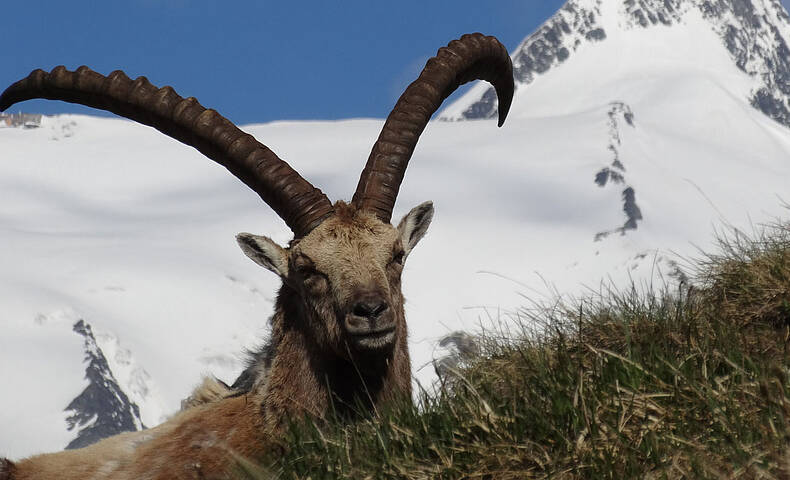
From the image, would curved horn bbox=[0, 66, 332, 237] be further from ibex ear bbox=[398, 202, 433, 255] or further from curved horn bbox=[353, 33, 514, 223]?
ibex ear bbox=[398, 202, 433, 255]

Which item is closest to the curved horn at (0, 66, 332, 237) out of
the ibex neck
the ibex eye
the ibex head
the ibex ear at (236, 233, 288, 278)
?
the ibex head

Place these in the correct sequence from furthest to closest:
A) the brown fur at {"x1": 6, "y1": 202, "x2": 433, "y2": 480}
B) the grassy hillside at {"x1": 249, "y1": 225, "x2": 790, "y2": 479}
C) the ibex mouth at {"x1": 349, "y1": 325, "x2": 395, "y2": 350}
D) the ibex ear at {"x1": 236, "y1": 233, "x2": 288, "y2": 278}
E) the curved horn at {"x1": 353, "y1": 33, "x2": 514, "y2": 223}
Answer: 1. the curved horn at {"x1": 353, "y1": 33, "x2": 514, "y2": 223}
2. the ibex ear at {"x1": 236, "y1": 233, "x2": 288, "y2": 278}
3. the brown fur at {"x1": 6, "y1": 202, "x2": 433, "y2": 480}
4. the ibex mouth at {"x1": 349, "y1": 325, "x2": 395, "y2": 350}
5. the grassy hillside at {"x1": 249, "y1": 225, "x2": 790, "y2": 479}

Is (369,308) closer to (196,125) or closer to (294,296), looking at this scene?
(294,296)

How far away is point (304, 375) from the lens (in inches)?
329

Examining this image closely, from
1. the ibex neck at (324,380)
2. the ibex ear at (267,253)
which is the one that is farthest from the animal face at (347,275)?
the ibex neck at (324,380)

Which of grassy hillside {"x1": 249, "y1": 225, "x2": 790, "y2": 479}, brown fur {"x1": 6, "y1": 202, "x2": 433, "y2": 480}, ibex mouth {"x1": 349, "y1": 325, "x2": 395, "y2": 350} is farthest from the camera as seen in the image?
brown fur {"x1": 6, "y1": 202, "x2": 433, "y2": 480}

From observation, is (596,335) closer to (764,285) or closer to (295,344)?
(764,285)

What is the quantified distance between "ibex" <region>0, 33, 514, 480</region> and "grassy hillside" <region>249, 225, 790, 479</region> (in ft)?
2.17

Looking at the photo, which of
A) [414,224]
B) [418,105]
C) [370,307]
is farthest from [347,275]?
[418,105]

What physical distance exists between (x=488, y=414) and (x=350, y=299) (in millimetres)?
1986

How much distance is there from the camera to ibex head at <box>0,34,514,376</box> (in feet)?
26.9

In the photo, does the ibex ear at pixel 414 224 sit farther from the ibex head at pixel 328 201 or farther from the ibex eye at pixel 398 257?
the ibex eye at pixel 398 257

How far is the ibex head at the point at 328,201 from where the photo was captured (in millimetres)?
8211

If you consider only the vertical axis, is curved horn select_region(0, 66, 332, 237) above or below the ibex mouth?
above
